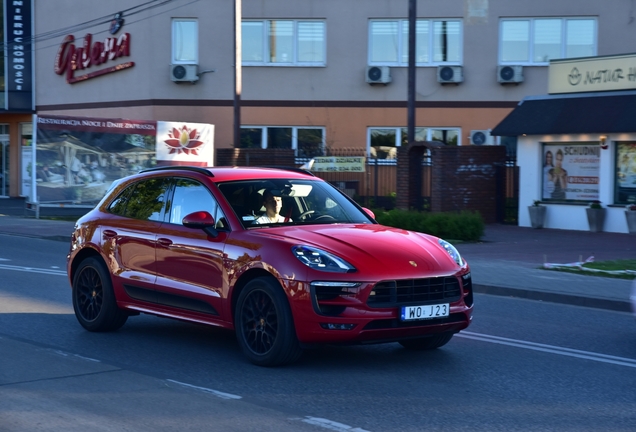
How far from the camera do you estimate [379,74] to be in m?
31.2

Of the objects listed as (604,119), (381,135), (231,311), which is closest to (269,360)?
(231,311)

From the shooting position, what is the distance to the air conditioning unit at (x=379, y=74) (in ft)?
102

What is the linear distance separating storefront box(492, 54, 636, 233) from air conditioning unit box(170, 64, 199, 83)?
39.7ft

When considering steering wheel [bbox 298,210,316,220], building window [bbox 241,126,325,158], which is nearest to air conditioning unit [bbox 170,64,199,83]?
building window [bbox 241,126,325,158]

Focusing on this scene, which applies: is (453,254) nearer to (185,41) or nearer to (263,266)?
(263,266)

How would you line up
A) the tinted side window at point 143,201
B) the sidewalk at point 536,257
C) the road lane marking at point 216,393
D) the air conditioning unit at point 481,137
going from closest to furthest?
1. the road lane marking at point 216,393
2. the tinted side window at point 143,201
3. the sidewalk at point 536,257
4. the air conditioning unit at point 481,137

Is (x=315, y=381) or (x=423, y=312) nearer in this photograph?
(x=315, y=381)

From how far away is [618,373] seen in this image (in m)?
7.47

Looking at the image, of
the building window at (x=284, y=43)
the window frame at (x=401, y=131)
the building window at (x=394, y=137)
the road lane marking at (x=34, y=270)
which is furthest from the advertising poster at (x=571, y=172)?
the road lane marking at (x=34, y=270)

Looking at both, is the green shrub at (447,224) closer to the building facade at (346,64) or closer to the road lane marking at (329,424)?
the building facade at (346,64)

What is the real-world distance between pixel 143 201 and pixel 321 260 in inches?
102

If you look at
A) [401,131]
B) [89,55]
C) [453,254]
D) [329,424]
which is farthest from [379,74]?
[329,424]

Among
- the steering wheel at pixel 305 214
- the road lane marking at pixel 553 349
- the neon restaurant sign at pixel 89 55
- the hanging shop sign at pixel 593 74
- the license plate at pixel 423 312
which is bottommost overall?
the road lane marking at pixel 553 349

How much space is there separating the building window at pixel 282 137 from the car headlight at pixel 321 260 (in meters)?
24.9
